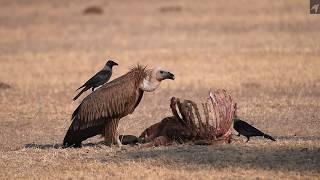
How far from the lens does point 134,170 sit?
9000 mm

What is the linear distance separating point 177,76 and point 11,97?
4.18 m

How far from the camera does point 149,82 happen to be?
401 inches

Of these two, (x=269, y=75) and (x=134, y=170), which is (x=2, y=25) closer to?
(x=269, y=75)

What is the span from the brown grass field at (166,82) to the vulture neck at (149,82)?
2.43 ft

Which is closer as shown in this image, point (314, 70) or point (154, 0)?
point (314, 70)

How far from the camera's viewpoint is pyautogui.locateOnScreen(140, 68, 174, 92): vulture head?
400 inches

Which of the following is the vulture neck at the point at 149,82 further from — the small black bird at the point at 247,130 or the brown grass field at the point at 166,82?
the small black bird at the point at 247,130

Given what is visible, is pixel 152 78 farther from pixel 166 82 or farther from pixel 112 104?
pixel 166 82

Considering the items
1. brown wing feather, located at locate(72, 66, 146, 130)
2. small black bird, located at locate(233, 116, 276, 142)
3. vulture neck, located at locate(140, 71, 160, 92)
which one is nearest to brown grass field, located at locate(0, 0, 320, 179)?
small black bird, located at locate(233, 116, 276, 142)

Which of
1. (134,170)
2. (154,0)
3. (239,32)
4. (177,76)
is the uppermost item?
(154,0)

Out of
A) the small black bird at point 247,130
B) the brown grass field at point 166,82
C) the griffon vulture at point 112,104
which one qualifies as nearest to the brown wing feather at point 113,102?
the griffon vulture at point 112,104

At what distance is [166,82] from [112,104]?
832cm

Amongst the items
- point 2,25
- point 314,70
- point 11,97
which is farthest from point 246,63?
point 2,25

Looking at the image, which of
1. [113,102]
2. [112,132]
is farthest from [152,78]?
[112,132]
